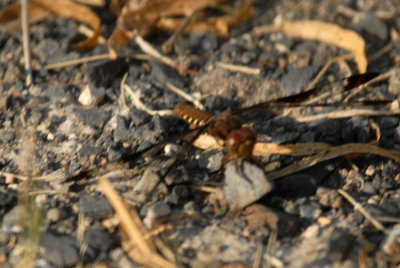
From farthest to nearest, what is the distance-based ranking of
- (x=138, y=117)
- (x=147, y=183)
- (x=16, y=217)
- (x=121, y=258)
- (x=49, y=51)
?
(x=49, y=51) → (x=138, y=117) → (x=147, y=183) → (x=16, y=217) → (x=121, y=258)

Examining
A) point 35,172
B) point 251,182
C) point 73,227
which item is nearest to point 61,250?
point 73,227

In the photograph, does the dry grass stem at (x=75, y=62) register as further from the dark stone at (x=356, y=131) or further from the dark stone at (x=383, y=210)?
the dark stone at (x=383, y=210)

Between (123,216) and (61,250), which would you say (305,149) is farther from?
(61,250)

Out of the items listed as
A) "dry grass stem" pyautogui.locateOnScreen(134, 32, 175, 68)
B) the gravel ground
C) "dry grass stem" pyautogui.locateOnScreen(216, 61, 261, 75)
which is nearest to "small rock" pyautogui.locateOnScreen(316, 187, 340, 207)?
the gravel ground

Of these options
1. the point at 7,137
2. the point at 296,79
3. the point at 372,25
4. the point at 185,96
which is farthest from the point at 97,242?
the point at 372,25

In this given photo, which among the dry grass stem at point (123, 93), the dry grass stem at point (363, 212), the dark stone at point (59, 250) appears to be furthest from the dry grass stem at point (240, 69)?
the dark stone at point (59, 250)

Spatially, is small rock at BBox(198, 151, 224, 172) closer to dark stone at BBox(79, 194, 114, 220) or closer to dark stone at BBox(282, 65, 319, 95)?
dark stone at BBox(79, 194, 114, 220)

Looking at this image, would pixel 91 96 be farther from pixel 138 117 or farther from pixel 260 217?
pixel 260 217
